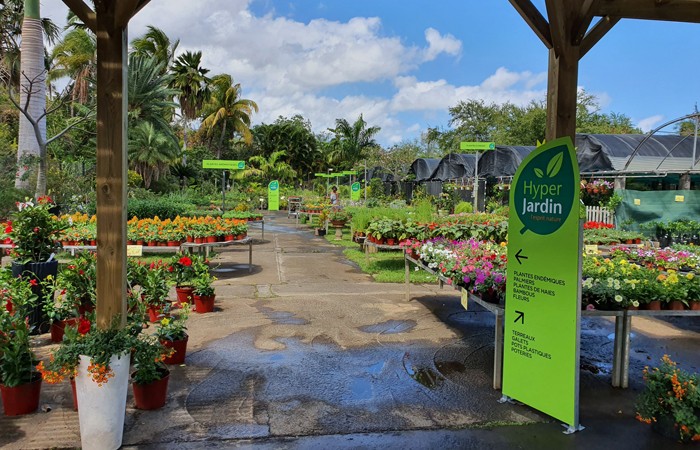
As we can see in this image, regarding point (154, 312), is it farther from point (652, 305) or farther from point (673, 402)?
point (652, 305)

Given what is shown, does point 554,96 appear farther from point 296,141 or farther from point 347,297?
point 296,141

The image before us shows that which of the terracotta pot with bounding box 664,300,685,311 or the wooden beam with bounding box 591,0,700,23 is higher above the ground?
the wooden beam with bounding box 591,0,700,23

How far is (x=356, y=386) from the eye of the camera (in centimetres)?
424

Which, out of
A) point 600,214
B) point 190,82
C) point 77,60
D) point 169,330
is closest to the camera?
point 169,330

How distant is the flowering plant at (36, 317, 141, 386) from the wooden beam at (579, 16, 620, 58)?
4.17m

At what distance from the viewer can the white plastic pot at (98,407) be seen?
3.03 m

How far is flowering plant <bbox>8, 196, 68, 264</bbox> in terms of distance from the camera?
5.36 m

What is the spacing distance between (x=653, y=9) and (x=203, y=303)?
6.00 metres

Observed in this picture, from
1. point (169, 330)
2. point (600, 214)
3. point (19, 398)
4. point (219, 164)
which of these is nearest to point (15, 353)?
point (19, 398)

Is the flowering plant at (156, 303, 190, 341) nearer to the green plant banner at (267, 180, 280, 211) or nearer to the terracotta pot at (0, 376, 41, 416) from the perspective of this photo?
the terracotta pot at (0, 376, 41, 416)

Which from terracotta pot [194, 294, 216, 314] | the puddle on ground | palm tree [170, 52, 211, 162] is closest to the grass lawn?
the puddle on ground

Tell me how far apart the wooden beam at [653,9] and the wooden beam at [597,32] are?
0.05 m

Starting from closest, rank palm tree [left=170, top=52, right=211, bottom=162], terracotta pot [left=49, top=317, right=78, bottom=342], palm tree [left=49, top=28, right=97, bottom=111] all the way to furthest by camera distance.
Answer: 1. terracotta pot [left=49, top=317, right=78, bottom=342]
2. palm tree [left=49, top=28, right=97, bottom=111]
3. palm tree [left=170, top=52, right=211, bottom=162]

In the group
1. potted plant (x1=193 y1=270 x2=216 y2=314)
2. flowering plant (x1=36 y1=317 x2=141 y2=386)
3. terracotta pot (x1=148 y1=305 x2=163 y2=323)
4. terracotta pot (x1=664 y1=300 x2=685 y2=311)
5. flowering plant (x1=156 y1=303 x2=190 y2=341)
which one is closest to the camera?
flowering plant (x1=36 y1=317 x2=141 y2=386)
